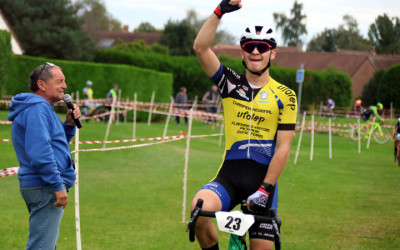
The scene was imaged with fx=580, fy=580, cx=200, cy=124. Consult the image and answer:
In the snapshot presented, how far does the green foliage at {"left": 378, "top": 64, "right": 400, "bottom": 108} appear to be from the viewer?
5378cm

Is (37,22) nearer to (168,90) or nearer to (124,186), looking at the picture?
(168,90)

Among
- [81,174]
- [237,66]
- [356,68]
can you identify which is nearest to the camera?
[81,174]

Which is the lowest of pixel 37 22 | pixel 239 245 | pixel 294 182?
pixel 294 182

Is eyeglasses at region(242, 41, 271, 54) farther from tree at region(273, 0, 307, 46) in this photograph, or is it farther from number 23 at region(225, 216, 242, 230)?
tree at region(273, 0, 307, 46)

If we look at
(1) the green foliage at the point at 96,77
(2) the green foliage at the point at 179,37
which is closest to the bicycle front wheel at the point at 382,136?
(1) the green foliage at the point at 96,77

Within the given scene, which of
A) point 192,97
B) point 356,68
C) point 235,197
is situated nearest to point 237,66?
point 192,97

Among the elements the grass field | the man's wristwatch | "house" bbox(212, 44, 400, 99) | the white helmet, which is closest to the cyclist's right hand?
the white helmet

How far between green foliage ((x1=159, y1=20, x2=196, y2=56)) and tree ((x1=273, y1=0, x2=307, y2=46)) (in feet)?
97.7

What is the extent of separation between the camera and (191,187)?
12.9m

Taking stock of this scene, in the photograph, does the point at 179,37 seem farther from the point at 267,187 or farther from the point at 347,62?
the point at 267,187

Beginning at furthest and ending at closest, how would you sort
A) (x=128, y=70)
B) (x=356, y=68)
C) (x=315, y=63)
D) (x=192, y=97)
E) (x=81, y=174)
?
1. (x=315, y=63)
2. (x=356, y=68)
3. (x=192, y=97)
4. (x=128, y=70)
5. (x=81, y=174)

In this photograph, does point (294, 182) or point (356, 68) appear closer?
point (294, 182)

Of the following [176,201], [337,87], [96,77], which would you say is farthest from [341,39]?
[176,201]

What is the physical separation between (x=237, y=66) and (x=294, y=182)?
108ft
